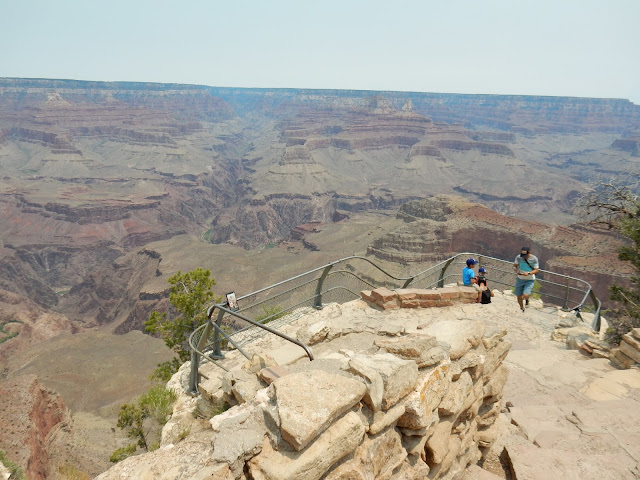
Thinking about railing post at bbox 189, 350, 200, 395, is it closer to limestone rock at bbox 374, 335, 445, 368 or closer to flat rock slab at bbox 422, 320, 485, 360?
limestone rock at bbox 374, 335, 445, 368

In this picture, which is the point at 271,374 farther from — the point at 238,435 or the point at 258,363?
the point at 238,435

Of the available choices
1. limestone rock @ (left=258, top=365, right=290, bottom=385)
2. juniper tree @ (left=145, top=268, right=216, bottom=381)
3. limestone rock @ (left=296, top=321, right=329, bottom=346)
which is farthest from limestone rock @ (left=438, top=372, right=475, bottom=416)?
juniper tree @ (left=145, top=268, right=216, bottom=381)

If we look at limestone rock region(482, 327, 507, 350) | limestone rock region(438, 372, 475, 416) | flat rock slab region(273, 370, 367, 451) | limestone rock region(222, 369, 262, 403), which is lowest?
limestone rock region(438, 372, 475, 416)

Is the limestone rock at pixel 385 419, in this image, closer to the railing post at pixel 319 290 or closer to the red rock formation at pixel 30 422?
the railing post at pixel 319 290

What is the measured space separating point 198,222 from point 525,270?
128m

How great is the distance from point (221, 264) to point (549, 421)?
6516cm

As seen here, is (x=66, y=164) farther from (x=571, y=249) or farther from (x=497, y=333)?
(x=497, y=333)

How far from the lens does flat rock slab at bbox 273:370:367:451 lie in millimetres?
3869

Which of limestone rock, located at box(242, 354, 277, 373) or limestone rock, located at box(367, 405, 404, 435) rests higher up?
limestone rock, located at box(367, 405, 404, 435)

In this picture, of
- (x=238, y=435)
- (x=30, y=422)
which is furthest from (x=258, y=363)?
(x=30, y=422)

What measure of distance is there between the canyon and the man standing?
35.6 feet

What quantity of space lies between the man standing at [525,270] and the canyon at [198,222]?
35.6 feet

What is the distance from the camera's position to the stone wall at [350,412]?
3939 millimetres

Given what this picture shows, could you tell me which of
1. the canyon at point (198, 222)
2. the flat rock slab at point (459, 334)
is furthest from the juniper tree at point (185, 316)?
the flat rock slab at point (459, 334)
